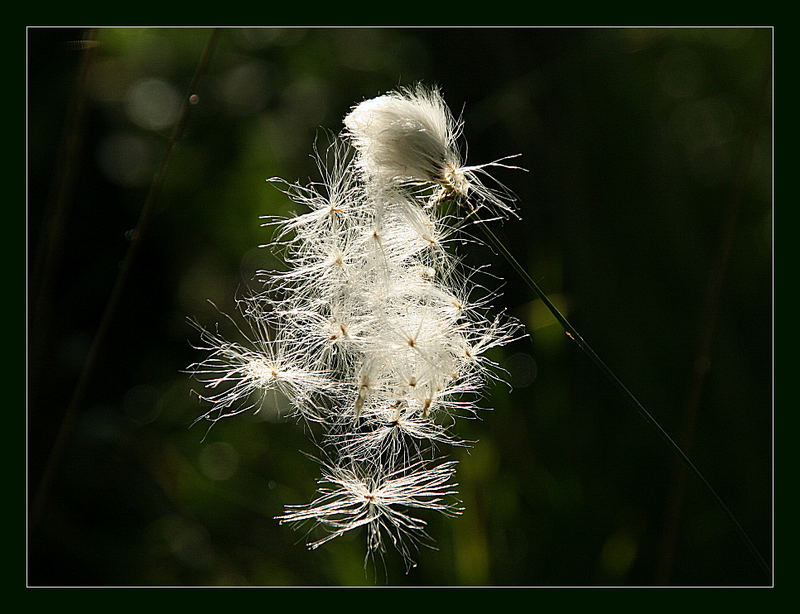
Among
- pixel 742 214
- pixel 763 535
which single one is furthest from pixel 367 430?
pixel 742 214

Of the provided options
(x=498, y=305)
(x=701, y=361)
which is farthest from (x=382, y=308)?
(x=701, y=361)

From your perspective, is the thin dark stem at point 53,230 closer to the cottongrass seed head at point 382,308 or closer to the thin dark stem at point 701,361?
the cottongrass seed head at point 382,308

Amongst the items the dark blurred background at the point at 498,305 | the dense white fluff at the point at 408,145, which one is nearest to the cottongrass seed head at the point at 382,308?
the dense white fluff at the point at 408,145

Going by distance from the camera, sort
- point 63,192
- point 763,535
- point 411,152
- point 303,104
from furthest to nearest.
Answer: point 303,104, point 763,535, point 63,192, point 411,152

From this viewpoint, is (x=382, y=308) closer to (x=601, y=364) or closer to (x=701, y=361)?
(x=601, y=364)

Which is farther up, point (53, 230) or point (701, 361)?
point (53, 230)

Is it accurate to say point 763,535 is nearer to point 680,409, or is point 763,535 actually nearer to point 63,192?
point 680,409
